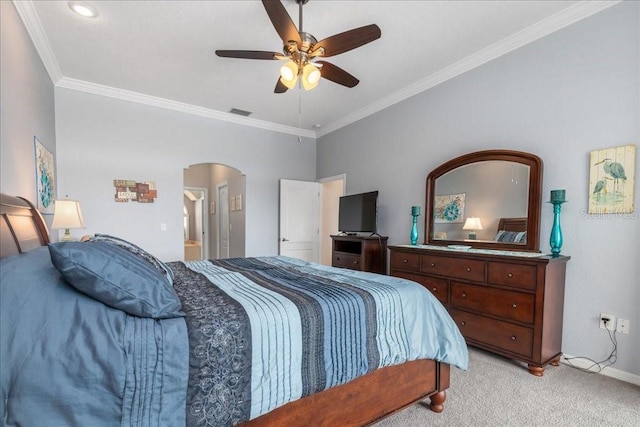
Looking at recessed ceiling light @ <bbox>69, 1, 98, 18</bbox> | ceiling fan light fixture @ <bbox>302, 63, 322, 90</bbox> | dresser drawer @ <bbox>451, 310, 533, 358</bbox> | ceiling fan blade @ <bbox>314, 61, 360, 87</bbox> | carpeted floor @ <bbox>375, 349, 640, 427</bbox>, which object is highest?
recessed ceiling light @ <bbox>69, 1, 98, 18</bbox>

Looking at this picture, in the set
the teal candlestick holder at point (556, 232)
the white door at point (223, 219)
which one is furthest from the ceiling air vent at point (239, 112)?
the teal candlestick holder at point (556, 232)

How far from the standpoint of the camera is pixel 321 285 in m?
1.73

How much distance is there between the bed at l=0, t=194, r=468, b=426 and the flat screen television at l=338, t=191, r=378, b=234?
2.31 metres

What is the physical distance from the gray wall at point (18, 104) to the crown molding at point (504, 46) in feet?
12.0

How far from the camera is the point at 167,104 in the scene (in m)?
4.15

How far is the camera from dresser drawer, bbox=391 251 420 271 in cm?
310

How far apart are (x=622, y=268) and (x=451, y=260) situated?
1.16 metres

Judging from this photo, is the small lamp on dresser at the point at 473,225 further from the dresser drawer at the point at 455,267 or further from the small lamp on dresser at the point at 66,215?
the small lamp on dresser at the point at 66,215

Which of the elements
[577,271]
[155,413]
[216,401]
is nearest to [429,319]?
[216,401]

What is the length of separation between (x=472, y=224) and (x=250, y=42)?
9.34ft

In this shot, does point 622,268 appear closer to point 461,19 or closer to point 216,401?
point 461,19

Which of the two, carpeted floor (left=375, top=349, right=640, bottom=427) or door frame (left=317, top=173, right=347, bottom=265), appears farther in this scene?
door frame (left=317, top=173, right=347, bottom=265)

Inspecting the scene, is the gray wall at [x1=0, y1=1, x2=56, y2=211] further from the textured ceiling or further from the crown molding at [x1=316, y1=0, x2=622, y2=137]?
the crown molding at [x1=316, y1=0, x2=622, y2=137]

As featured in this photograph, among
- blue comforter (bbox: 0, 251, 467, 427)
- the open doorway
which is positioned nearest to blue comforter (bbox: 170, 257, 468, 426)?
blue comforter (bbox: 0, 251, 467, 427)
